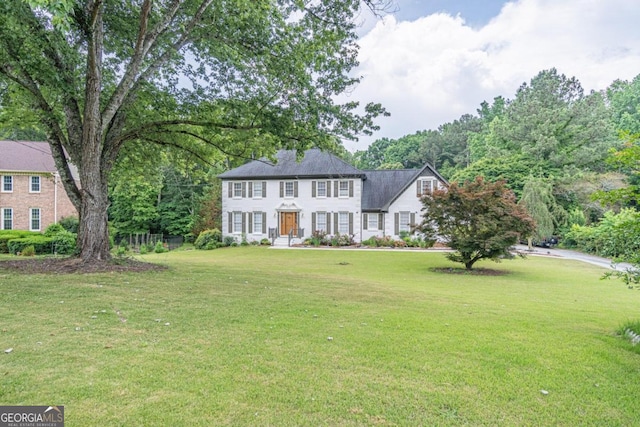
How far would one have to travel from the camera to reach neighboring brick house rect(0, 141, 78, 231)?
25703 mm

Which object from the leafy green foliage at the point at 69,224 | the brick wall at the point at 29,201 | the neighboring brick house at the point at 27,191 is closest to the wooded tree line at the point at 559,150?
the leafy green foliage at the point at 69,224

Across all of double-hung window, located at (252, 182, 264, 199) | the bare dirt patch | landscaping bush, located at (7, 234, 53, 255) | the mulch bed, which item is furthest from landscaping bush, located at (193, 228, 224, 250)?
A: the bare dirt patch

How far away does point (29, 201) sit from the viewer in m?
26.2

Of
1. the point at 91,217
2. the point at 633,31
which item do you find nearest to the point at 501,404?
the point at 91,217

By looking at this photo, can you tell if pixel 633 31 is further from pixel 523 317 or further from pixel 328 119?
pixel 523 317

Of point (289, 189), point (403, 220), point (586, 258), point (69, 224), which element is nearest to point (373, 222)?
point (403, 220)

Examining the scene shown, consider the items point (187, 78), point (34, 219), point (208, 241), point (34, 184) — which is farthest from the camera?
point (34, 219)

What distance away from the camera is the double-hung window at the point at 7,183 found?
25.6 meters

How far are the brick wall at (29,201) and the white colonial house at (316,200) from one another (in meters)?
13.0

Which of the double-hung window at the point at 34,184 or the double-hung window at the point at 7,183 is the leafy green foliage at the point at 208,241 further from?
the double-hung window at the point at 7,183

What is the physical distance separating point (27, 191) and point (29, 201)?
29.8 inches

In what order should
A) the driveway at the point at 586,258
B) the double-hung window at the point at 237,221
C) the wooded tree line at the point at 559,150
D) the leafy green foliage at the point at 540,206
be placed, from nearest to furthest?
the driveway at the point at 586,258
the leafy green foliage at the point at 540,206
the wooded tree line at the point at 559,150
the double-hung window at the point at 237,221

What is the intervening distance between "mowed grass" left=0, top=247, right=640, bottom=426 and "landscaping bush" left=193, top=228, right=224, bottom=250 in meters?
17.4

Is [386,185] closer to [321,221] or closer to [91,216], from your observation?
[321,221]
